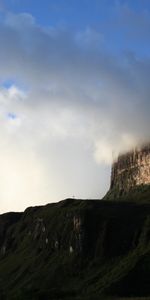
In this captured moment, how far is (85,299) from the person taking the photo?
198 metres

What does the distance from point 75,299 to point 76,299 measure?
72 centimetres

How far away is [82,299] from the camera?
198375 mm

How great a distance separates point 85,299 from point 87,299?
1.92 m

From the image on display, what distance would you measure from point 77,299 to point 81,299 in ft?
4.18

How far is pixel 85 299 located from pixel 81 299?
→ 170 centimetres

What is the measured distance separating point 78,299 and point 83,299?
2293mm

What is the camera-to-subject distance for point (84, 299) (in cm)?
19775

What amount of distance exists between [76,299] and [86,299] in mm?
3251

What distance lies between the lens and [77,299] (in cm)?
19888

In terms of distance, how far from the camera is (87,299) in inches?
7849

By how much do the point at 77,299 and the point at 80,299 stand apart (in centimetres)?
115

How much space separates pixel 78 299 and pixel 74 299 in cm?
130

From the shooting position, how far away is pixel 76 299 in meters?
199

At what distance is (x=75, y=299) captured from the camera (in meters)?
199
